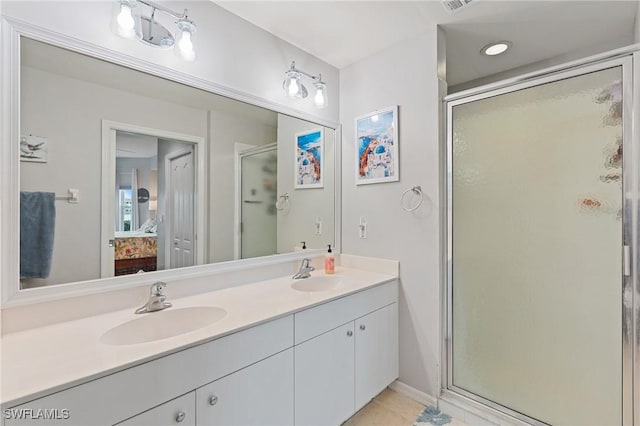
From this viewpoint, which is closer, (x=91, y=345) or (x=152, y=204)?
(x=91, y=345)

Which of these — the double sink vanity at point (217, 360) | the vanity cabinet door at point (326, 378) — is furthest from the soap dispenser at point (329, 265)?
the vanity cabinet door at point (326, 378)

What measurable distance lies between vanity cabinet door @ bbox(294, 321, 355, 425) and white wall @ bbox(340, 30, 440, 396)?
0.55 metres

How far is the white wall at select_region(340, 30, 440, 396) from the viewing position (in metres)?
1.85

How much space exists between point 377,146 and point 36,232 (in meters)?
1.92

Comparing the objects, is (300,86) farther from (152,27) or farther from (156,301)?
(156,301)

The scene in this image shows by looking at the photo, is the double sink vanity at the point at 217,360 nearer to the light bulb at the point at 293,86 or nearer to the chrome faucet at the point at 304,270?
the chrome faucet at the point at 304,270

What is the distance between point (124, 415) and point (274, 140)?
1603 mm

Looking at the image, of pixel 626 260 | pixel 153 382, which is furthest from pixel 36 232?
pixel 626 260

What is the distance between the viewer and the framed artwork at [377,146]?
2020mm

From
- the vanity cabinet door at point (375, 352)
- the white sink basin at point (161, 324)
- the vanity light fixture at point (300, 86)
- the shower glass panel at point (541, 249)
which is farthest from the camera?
the vanity light fixture at point (300, 86)

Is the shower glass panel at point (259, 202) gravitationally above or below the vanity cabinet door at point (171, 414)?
above

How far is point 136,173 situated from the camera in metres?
1.39

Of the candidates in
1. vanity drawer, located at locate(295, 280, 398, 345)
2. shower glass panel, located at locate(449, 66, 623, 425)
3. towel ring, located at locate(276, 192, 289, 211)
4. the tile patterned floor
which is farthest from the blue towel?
shower glass panel, located at locate(449, 66, 623, 425)

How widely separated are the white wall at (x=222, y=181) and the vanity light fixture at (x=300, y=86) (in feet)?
1.28
